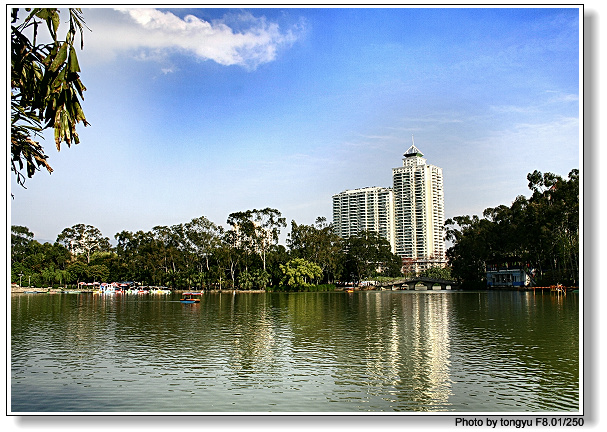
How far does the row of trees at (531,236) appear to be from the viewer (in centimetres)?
5216

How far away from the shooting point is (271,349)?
16141 mm

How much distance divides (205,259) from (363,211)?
6808 cm

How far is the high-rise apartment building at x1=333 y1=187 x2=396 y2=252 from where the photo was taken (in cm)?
13900

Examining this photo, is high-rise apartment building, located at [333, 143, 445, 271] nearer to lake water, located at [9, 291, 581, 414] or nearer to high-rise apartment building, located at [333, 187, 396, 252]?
high-rise apartment building, located at [333, 187, 396, 252]

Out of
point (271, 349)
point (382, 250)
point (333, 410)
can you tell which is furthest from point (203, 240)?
point (333, 410)

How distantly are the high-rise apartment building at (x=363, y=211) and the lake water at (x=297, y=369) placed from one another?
381ft

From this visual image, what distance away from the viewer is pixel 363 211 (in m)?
140

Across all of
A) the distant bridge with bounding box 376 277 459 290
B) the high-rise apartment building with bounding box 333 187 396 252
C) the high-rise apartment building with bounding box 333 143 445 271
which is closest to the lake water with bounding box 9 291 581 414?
the distant bridge with bounding box 376 277 459 290

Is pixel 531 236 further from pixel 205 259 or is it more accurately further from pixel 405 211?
pixel 405 211

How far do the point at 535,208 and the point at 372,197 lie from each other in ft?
284

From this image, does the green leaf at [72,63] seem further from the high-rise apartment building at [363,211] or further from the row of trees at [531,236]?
the high-rise apartment building at [363,211]

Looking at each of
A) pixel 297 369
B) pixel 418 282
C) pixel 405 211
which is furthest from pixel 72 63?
pixel 405 211

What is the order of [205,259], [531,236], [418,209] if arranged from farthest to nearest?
[418,209] → [205,259] → [531,236]
